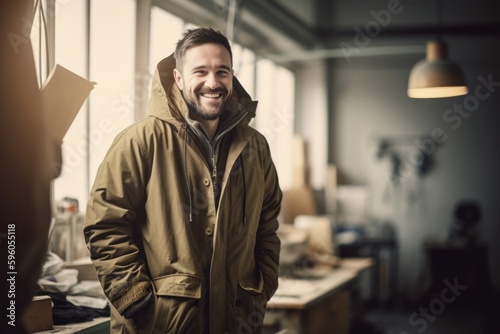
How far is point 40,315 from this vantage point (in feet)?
9.15

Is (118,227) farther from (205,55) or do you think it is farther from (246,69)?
(246,69)

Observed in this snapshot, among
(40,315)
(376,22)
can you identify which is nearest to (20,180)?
(40,315)

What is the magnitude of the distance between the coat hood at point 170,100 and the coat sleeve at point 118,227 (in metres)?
0.21

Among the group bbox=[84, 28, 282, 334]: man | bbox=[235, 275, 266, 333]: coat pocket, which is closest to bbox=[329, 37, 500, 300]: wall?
bbox=[235, 275, 266, 333]: coat pocket

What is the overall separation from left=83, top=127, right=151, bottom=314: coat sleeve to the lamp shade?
317 cm

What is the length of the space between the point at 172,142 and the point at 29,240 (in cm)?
120

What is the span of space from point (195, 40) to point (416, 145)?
7.31m

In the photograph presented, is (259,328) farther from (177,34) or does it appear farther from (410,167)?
(410,167)

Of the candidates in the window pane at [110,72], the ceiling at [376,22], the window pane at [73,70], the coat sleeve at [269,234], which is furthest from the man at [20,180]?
the ceiling at [376,22]

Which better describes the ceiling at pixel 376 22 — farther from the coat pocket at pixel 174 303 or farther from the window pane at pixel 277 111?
the coat pocket at pixel 174 303

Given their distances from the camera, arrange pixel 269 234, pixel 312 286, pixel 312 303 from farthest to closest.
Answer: pixel 312 286 < pixel 312 303 < pixel 269 234

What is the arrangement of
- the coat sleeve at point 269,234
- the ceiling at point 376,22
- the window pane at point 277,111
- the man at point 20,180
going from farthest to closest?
the ceiling at point 376,22 < the window pane at point 277,111 < the coat sleeve at point 269,234 < the man at point 20,180

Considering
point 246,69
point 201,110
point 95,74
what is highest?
point 246,69

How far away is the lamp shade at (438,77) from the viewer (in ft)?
16.7
